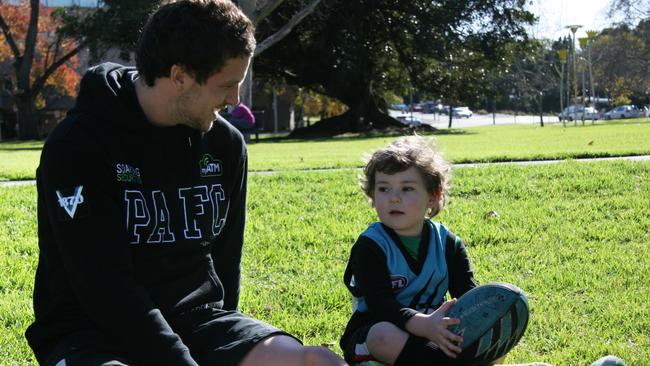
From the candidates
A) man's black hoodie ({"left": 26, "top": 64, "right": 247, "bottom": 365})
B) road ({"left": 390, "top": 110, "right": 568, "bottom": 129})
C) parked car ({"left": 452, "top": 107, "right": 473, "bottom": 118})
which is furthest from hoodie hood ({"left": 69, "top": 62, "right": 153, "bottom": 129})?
parked car ({"left": 452, "top": 107, "right": 473, "bottom": 118})

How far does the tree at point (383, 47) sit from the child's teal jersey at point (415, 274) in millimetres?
33434

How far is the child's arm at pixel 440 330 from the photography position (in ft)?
11.0

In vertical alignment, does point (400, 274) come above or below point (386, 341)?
above

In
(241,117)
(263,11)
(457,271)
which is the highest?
(263,11)

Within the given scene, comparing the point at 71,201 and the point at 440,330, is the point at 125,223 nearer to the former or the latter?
the point at 71,201

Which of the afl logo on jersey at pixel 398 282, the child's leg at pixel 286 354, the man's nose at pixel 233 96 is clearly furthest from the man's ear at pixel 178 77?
the afl logo on jersey at pixel 398 282

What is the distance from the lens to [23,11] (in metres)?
51.2

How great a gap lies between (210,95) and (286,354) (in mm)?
1007

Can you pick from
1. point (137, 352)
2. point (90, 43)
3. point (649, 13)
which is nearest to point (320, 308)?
point (137, 352)

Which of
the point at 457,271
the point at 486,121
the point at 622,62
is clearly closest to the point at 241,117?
the point at 457,271

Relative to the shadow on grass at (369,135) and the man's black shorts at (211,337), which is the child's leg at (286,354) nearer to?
the man's black shorts at (211,337)

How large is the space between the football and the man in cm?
75

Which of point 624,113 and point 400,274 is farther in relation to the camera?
point 624,113

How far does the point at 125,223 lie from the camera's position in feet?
9.70
